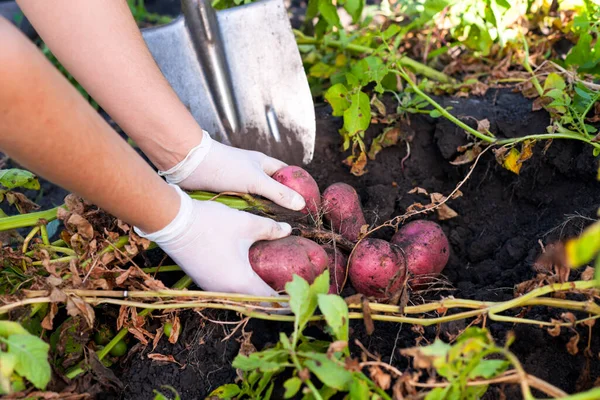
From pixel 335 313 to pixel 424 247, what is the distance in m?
0.66

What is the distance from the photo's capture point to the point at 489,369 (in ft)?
3.58

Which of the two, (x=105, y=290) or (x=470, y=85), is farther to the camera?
(x=470, y=85)

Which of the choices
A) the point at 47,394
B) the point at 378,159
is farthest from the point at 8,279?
the point at 378,159

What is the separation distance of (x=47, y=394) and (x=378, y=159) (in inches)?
59.6

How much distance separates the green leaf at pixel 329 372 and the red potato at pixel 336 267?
1.85ft

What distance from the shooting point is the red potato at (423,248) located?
5.82 feet

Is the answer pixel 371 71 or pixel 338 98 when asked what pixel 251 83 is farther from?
pixel 371 71

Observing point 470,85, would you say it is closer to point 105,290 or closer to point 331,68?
point 331,68

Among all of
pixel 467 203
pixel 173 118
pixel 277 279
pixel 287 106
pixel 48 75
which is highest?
pixel 48 75

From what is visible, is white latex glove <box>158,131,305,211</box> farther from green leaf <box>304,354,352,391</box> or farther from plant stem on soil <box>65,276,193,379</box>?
green leaf <box>304,354,352,391</box>

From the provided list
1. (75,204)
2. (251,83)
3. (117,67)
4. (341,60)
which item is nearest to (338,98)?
(251,83)

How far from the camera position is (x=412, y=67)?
102 inches

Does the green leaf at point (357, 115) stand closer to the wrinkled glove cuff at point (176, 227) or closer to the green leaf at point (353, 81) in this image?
the green leaf at point (353, 81)

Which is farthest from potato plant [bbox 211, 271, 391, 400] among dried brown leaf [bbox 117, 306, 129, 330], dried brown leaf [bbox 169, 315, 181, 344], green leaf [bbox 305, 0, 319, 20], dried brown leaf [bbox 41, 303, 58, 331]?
green leaf [bbox 305, 0, 319, 20]
